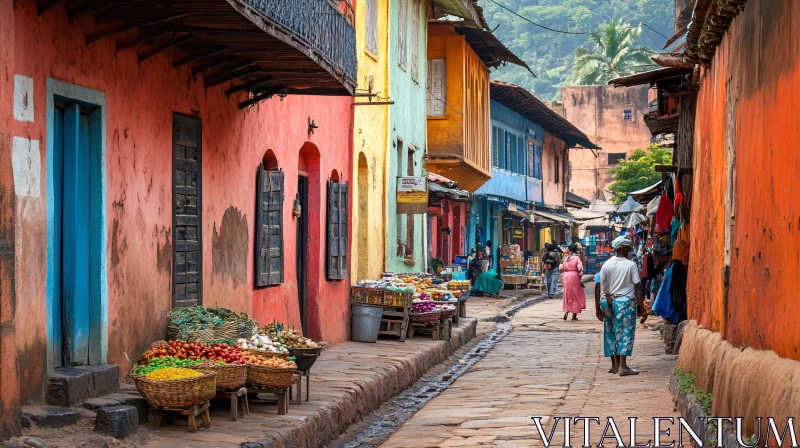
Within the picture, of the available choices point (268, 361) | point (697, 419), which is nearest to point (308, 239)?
point (268, 361)

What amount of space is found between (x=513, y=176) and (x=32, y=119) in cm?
3410

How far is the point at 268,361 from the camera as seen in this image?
32.8 ft

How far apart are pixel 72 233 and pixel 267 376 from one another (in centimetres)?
196

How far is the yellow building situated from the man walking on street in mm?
4689

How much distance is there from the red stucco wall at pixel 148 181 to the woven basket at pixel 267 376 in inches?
40.0

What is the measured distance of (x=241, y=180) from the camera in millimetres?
12844

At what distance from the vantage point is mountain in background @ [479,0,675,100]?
4247 inches

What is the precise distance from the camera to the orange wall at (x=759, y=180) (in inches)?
277

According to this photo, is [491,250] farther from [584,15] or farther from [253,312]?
[584,15]

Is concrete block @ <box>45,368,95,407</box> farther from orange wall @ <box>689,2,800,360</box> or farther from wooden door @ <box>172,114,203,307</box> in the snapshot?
orange wall @ <box>689,2,800,360</box>

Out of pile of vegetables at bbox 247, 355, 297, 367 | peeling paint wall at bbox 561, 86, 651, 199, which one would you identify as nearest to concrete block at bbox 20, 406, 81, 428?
pile of vegetables at bbox 247, 355, 297, 367

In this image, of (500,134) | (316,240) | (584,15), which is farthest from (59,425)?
(584,15)

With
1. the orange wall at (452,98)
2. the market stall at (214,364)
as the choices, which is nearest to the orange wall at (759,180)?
the market stall at (214,364)

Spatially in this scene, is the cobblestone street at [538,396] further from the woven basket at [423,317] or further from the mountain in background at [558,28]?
the mountain in background at [558,28]
